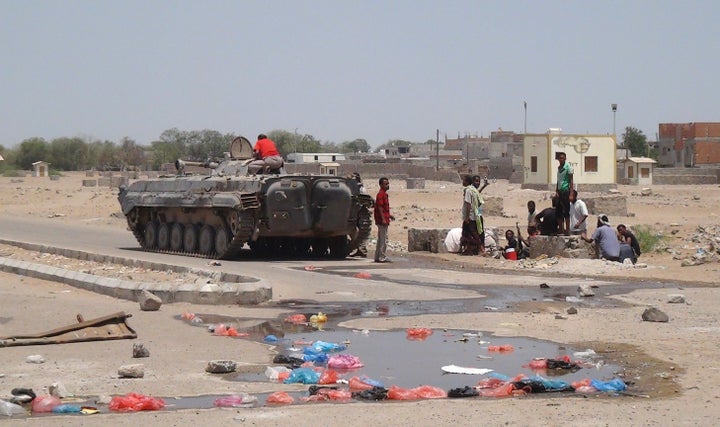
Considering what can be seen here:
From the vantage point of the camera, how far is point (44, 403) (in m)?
7.74

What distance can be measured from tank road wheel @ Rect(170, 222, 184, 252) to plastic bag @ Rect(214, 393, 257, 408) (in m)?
16.8

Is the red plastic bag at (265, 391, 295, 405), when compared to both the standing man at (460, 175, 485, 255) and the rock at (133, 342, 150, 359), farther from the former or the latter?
the standing man at (460, 175, 485, 255)

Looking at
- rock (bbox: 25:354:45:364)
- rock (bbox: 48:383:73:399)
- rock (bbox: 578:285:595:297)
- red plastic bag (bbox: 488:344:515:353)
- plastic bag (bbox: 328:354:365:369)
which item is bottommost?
rock (bbox: 578:285:595:297)

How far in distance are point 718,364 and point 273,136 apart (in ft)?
335

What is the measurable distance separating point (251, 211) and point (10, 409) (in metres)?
14.0

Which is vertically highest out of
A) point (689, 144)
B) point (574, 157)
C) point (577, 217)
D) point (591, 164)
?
point (689, 144)

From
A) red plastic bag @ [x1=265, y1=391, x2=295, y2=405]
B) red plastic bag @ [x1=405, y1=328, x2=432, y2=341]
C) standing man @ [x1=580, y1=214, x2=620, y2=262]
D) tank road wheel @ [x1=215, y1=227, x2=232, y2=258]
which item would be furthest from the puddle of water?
tank road wheel @ [x1=215, y1=227, x2=232, y2=258]

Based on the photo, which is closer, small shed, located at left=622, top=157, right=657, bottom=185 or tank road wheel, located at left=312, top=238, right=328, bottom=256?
tank road wheel, located at left=312, top=238, right=328, bottom=256

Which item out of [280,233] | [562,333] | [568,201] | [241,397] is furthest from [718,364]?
[280,233]

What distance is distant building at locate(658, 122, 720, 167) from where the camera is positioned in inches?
3157

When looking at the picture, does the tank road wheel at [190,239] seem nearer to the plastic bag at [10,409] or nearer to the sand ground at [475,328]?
the sand ground at [475,328]

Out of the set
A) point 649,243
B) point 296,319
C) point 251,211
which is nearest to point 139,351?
point 296,319

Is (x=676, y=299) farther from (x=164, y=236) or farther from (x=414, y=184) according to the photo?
(x=414, y=184)

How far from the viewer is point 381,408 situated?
776 cm
